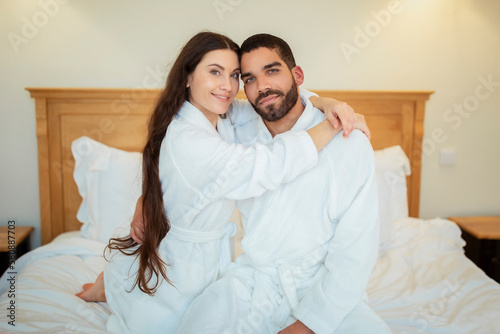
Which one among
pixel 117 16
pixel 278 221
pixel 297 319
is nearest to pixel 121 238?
pixel 278 221

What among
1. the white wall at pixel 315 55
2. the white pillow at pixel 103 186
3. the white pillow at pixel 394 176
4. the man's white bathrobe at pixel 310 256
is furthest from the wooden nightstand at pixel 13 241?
the white pillow at pixel 394 176

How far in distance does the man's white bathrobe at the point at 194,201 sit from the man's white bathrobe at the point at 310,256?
→ 83mm

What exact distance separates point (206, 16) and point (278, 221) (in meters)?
1.52

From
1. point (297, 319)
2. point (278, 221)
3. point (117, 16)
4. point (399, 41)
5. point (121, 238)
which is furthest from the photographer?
point (399, 41)

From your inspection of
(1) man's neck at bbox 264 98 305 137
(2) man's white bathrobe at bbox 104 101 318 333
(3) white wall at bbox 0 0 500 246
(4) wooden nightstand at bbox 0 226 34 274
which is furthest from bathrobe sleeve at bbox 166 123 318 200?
(4) wooden nightstand at bbox 0 226 34 274

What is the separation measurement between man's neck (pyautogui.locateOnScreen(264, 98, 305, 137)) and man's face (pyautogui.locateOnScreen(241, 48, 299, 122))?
0.17 feet

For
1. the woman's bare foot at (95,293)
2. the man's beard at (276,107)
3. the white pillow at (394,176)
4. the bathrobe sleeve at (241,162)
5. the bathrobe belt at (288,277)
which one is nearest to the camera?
the bathrobe sleeve at (241,162)

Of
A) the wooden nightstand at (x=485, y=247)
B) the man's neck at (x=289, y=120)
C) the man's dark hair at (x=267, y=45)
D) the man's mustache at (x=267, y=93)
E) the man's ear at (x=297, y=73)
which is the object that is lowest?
the wooden nightstand at (x=485, y=247)

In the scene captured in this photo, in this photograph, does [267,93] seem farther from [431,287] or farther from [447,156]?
[447,156]

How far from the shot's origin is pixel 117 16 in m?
2.29

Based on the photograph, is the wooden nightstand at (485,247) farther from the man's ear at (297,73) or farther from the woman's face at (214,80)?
the woman's face at (214,80)

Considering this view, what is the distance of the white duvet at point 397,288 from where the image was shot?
135cm

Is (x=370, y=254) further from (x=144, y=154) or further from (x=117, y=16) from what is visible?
(x=117, y=16)

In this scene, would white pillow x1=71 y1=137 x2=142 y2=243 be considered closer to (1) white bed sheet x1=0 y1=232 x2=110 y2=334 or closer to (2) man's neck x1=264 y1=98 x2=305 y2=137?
(1) white bed sheet x1=0 y1=232 x2=110 y2=334
